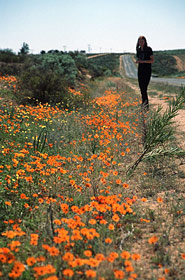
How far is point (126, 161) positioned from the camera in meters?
4.32

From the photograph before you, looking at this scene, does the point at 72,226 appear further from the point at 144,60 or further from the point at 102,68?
the point at 102,68

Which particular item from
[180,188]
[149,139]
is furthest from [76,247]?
[149,139]

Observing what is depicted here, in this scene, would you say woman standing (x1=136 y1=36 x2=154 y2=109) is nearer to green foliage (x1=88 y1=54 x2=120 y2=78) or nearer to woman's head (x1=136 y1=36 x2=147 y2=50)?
woman's head (x1=136 y1=36 x2=147 y2=50)

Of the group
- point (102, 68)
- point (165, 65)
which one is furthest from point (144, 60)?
point (165, 65)

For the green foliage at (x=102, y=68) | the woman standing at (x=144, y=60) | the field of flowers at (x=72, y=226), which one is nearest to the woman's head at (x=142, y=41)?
the woman standing at (x=144, y=60)

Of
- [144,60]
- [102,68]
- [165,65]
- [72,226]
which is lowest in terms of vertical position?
[72,226]

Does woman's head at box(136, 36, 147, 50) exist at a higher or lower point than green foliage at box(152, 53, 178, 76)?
lower

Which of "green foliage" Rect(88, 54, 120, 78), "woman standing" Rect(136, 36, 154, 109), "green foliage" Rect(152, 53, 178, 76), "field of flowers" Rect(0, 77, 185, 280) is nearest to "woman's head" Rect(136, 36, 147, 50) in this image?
"woman standing" Rect(136, 36, 154, 109)

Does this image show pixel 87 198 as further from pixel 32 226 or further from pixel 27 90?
pixel 27 90

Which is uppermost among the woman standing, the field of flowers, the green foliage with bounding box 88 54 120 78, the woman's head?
the green foliage with bounding box 88 54 120 78

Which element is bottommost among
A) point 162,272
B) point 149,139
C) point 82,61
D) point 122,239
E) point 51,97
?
point 162,272

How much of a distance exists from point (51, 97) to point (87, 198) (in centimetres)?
663

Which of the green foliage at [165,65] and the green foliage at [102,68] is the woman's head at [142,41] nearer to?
the green foliage at [102,68]

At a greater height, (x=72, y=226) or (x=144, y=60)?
(x=144, y=60)
